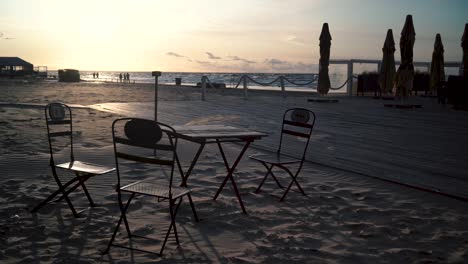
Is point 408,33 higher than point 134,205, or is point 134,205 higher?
point 408,33

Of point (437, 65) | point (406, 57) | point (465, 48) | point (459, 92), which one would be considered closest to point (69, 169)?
point (406, 57)

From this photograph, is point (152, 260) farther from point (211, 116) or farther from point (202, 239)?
point (211, 116)

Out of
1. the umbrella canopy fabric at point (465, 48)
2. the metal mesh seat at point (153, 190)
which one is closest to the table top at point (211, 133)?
the metal mesh seat at point (153, 190)

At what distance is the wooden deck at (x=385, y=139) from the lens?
616 cm

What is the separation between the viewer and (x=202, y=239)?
3.72 meters

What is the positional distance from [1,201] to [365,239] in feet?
11.5

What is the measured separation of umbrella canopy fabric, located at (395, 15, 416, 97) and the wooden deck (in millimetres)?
887

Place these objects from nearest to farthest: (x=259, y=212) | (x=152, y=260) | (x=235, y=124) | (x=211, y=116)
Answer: (x=152, y=260)
(x=259, y=212)
(x=235, y=124)
(x=211, y=116)

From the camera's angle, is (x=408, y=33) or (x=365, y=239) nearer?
(x=365, y=239)

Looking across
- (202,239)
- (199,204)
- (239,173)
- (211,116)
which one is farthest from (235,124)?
(202,239)

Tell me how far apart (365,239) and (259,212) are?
1.09 meters

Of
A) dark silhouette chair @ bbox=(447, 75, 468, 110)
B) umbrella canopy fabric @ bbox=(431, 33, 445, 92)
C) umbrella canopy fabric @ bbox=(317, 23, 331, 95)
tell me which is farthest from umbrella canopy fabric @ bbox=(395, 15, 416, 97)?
umbrella canopy fabric @ bbox=(317, 23, 331, 95)

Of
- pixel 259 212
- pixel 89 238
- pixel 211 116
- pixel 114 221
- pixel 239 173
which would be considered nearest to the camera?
pixel 89 238

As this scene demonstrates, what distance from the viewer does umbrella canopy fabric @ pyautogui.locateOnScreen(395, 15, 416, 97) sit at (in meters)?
14.9
